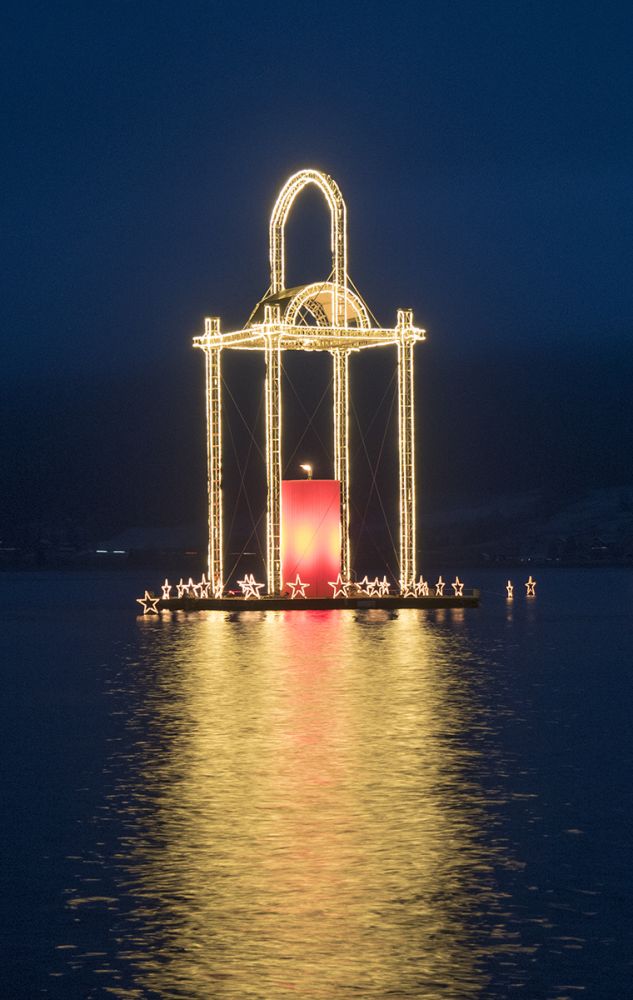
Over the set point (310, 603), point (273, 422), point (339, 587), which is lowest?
point (310, 603)

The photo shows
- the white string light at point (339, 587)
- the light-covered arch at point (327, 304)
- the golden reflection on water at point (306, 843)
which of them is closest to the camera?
the golden reflection on water at point (306, 843)

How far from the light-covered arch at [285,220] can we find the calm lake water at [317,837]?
82.8ft

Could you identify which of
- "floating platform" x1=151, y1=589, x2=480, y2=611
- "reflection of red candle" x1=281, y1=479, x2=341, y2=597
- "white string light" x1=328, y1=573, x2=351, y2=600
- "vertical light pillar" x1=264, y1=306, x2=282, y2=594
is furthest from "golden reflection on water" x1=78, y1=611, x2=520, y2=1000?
"white string light" x1=328, y1=573, x2=351, y2=600

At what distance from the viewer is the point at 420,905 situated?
16.5 metres

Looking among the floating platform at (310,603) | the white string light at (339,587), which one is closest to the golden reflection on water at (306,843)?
the floating platform at (310,603)

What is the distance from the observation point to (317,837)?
20141mm

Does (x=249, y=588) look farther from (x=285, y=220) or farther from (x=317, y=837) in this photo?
(x=317, y=837)

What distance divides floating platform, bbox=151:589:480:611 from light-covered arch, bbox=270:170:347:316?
11.5 meters

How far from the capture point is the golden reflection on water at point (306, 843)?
47.1 feet

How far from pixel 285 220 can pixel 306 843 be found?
4960cm

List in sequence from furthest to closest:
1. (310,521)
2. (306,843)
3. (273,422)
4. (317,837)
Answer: (310,521)
(273,422)
(317,837)
(306,843)

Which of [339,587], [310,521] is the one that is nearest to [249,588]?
[339,587]

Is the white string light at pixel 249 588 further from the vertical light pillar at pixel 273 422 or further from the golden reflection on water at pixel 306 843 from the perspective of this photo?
the golden reflection on water at pixel 306 843

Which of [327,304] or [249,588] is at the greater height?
[327,304]
